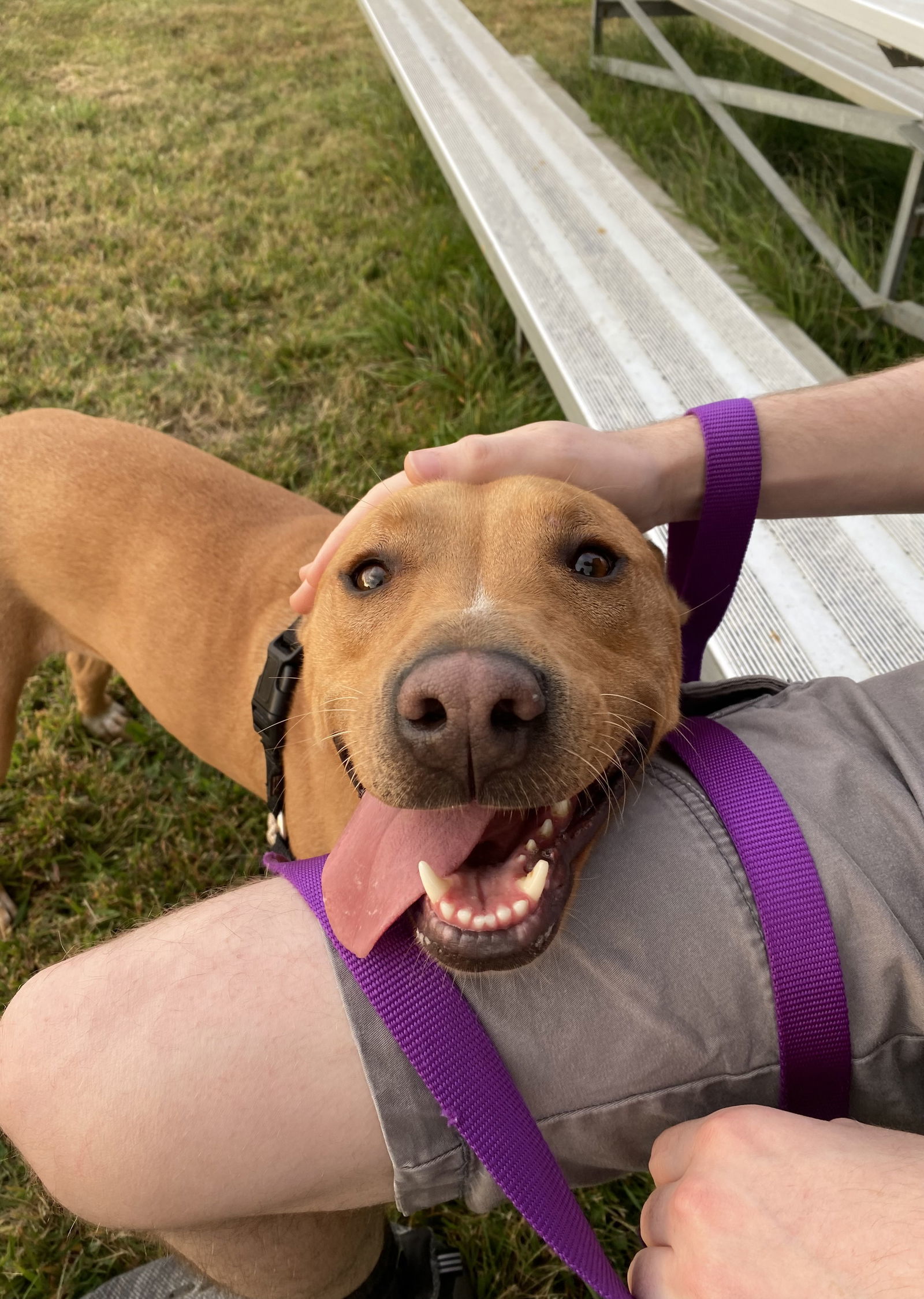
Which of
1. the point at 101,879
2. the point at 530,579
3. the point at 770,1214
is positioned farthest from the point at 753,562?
the point at 101,879

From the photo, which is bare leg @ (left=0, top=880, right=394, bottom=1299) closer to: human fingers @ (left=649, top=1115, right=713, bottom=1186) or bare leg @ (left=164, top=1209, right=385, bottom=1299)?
bare leg @ (left=164, top=1209, right=385, bottom=1299)

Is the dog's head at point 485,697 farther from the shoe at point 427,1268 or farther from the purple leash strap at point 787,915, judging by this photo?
the shoe at point 427,1268

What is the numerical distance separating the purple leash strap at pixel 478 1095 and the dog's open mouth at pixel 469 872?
54mm

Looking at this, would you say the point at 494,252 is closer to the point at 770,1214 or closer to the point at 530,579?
the point at 530,579

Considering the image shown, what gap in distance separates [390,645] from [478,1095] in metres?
0.80

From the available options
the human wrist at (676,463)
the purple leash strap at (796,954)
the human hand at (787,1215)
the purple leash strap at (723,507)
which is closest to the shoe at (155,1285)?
the human hand at (787,1215)

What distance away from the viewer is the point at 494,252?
4.37 meters

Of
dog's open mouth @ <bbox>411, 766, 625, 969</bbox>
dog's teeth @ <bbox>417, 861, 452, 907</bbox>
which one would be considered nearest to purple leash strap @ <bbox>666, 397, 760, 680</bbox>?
dog's open mouth @ <bbox>411, 766, 625, 969</bbox>

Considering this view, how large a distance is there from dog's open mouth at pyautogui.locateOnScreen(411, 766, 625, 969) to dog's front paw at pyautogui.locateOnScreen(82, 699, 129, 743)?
2.46 meters

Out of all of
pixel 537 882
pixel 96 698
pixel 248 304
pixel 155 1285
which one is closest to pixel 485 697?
pixel 537 882

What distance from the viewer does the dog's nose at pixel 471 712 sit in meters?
1.41

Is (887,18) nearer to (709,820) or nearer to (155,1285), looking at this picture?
(709,820)

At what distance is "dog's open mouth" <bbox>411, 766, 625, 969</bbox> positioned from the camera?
1482 mm

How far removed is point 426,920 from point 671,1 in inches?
275
